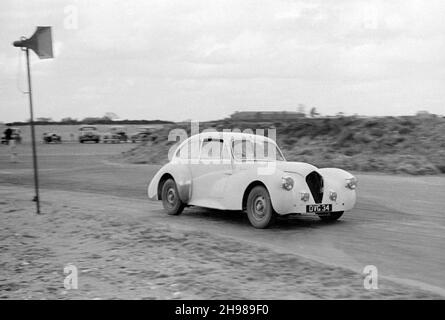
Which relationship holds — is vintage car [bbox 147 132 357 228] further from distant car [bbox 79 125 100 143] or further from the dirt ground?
distant car [bbox 79 125 100 143]

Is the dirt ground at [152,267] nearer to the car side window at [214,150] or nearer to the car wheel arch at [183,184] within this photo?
the car wheel arch at [183,184]

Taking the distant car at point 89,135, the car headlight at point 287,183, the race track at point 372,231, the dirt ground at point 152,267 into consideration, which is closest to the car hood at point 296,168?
the car headlight at point 287,183

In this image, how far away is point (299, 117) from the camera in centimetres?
3144

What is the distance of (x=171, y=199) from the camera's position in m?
11.1

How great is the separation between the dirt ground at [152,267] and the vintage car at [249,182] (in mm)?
937

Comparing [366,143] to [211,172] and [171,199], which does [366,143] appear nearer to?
[171,199]

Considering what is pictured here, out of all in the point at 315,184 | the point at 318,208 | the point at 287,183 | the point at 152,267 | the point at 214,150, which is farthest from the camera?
the point at 214,150

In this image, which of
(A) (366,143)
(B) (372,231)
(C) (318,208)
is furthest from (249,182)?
(A) (366,143)

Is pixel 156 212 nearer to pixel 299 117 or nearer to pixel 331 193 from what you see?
pixel 331 193

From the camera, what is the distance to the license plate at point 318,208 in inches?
359

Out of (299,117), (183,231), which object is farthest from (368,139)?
(183,231)

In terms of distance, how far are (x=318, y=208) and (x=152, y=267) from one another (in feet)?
11.4

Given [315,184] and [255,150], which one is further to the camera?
[255,150]
